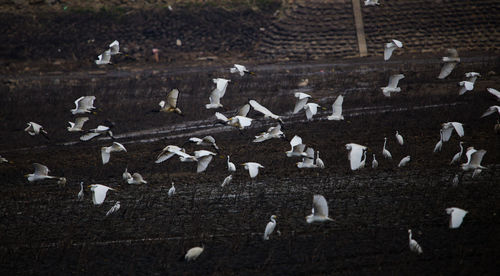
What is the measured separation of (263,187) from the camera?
15.5 metres

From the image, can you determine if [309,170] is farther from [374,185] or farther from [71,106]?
[71,106]

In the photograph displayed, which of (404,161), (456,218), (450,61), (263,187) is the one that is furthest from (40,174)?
(450,61)

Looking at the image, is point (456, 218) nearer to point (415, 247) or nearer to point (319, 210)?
point (415, 247)

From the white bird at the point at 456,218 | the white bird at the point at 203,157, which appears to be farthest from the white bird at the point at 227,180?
the white bird at the point at 456,218

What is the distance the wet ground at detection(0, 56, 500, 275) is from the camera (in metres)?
11.5

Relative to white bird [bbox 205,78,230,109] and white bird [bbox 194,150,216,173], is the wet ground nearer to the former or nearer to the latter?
white bird [bbox 194,150,216,173]

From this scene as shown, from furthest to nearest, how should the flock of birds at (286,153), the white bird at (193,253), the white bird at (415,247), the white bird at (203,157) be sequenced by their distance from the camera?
the white bird at (203,157), the flock of birds at (286,153), the white bird at (193,253), the white bird at (415,247)

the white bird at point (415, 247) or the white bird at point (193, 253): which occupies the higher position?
the white bird at point (415, 247)

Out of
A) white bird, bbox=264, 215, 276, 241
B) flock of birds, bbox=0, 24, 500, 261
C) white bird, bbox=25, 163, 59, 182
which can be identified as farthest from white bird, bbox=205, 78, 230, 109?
white bird, bbox=264, 215, 276, 241

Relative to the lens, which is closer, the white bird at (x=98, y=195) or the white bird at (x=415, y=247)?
the white bird at (x=415, y=247)

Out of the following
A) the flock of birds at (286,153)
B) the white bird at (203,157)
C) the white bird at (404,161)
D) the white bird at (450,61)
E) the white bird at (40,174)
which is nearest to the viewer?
the flock of birds at (286,153)

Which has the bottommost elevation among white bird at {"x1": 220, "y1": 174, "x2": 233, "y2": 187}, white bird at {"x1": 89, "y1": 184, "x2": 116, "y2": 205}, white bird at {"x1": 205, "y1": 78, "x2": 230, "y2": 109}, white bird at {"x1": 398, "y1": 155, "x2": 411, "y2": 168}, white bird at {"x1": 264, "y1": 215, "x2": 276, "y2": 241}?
white bird at {"x1": 220, "y1": 174, "x2": 233, "y2": 187}

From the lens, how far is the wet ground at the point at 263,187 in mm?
11492

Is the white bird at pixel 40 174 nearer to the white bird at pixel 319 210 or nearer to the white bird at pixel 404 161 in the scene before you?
the white bird at pixel 319 210
